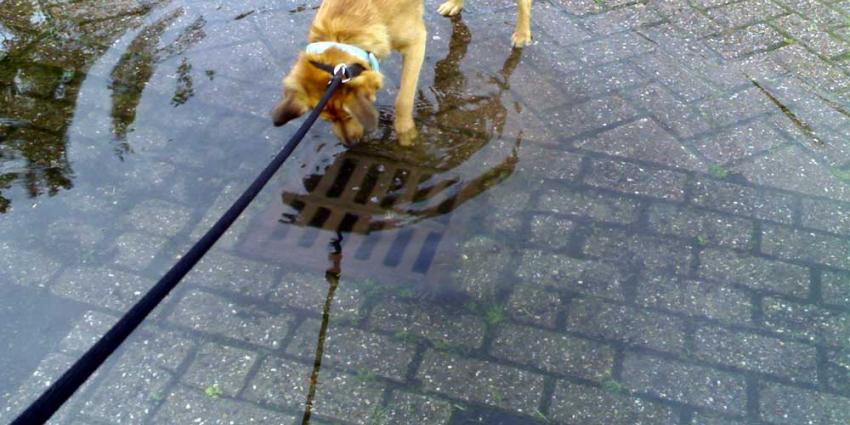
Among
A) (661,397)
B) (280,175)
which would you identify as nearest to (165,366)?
(280,175)

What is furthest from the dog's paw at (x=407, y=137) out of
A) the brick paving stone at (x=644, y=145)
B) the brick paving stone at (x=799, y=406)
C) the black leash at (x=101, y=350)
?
the black leash at (x=101, y=350)

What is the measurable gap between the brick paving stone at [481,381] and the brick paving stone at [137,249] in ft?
4.69

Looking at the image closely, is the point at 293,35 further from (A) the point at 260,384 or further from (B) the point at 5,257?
(A) the point at 260,384

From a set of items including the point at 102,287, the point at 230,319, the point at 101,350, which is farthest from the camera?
the point at 102,287

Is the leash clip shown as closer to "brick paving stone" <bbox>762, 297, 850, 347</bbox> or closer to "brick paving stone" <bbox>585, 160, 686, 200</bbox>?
"brick paving stone" <bbox>585, 160, 686, 200</bbox>

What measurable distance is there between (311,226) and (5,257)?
4.73 feet

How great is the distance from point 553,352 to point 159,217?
206 cm

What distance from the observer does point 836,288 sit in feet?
11.9

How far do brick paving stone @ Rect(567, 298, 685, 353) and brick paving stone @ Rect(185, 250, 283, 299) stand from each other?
55.0 inches

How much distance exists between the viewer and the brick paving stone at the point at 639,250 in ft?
12.2

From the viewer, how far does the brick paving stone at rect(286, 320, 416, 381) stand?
3217 mm

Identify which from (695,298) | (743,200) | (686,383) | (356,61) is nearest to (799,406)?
(686,383)

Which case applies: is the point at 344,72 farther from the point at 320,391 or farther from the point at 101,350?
the point at 101,350

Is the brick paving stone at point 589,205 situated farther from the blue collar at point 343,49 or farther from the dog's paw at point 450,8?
the dog's paw at point 450,8
